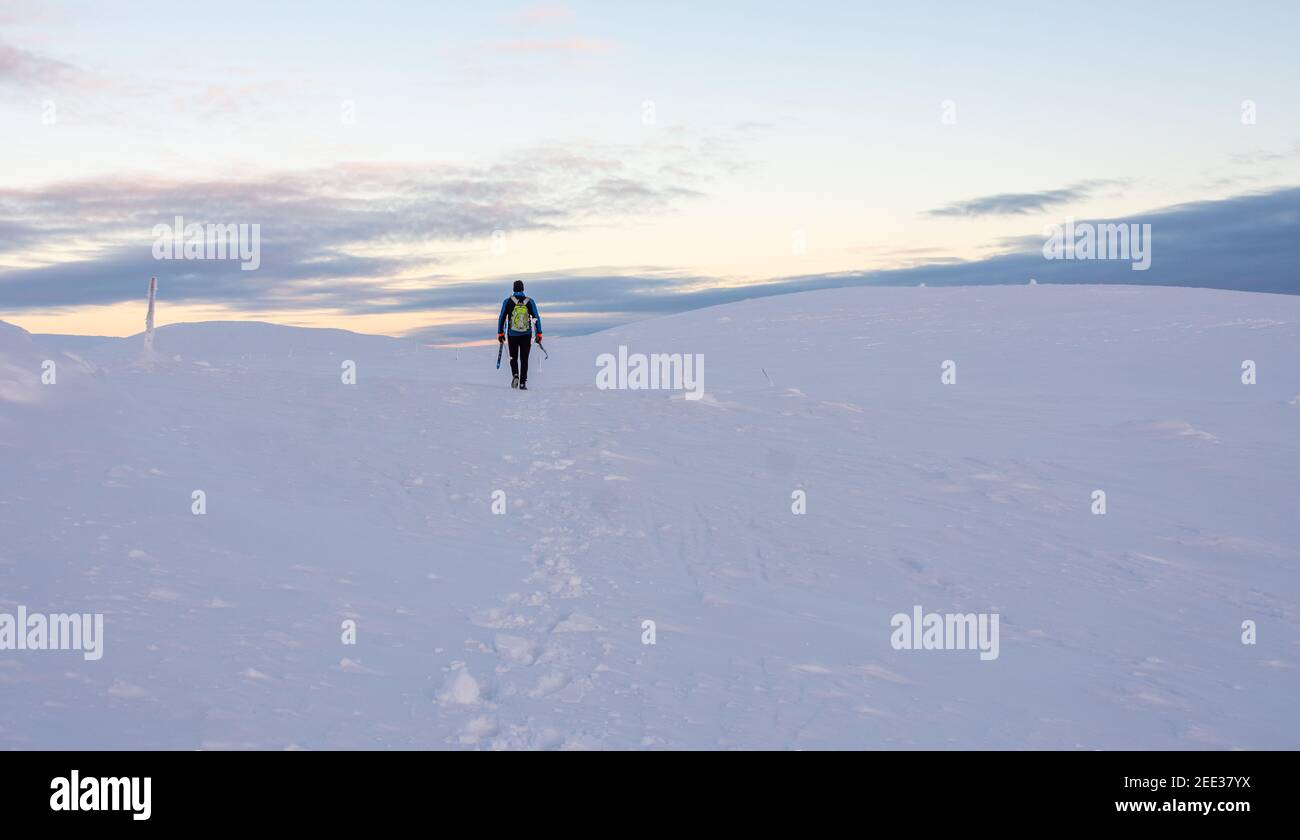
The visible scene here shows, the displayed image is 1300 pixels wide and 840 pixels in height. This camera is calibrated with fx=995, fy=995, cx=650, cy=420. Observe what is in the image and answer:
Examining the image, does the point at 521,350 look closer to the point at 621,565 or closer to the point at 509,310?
the point at 509,310

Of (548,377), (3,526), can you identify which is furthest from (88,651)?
(548,377)

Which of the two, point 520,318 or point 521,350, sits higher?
point 520,318

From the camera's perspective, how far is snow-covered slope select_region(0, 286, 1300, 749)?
248 inches

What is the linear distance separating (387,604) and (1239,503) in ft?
35.9

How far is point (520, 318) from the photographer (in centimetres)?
1781

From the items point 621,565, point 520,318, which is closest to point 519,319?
point 520,318

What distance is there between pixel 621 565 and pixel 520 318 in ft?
30.8

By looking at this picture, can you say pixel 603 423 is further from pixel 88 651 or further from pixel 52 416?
pixel 88 651

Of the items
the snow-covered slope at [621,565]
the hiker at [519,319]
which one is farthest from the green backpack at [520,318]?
the snow-covered slope at [621,565]

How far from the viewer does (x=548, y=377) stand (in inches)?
1078

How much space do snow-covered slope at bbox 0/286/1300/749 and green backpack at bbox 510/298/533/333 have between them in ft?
4.58

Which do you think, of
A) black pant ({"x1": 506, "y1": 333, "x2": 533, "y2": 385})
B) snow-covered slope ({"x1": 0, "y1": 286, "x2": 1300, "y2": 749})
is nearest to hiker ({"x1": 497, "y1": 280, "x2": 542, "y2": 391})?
black pant ({"x1": 506, "y1": 333, "x2": 533, "y2": 385})

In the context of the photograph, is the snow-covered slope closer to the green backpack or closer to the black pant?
the black pant
